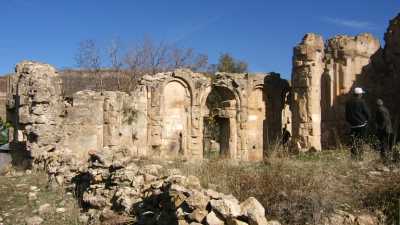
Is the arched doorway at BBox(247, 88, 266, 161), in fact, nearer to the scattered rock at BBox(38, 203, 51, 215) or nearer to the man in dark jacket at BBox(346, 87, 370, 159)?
the man in dark jacket at BBox(346, 87, 370, 159)

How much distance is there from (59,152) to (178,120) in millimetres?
5393

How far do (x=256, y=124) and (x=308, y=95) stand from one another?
8.87ft

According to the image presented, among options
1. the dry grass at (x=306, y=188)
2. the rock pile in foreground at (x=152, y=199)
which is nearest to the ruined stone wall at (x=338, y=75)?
the dry grass at (x=306, y=188)

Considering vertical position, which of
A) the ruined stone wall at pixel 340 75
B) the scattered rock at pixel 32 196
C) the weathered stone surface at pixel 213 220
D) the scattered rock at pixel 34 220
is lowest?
the scattered rock at pixel 34 220

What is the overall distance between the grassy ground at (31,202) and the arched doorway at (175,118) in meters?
6.14

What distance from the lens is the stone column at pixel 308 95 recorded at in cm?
1587

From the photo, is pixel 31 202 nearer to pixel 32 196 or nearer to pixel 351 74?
pixel 32 196

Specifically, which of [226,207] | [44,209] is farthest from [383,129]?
[44,209]

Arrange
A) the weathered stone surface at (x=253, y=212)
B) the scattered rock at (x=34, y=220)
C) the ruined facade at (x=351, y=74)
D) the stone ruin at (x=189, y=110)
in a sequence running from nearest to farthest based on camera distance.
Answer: the weathered stone surface at (x=253, y=212)
the scattered rock at (x=34, y=220)
the stone ruin at (x=189, y=110)
the ruined facade at (x=351, y=74)

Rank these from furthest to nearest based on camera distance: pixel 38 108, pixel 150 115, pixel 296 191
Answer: pixel 150 115, pixel 38 108, pixel 296 191

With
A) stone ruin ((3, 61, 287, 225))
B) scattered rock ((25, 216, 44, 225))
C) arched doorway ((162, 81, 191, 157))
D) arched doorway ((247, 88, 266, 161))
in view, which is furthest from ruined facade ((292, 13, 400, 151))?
scattered rock ((25, 216, 44, 225))

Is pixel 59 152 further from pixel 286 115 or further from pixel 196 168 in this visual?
pixel 286 115

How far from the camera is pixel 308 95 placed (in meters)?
15.9

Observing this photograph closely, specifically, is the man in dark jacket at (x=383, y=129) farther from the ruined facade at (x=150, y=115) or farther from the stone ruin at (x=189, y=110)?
the ruined facade at (x=150, y=115)
